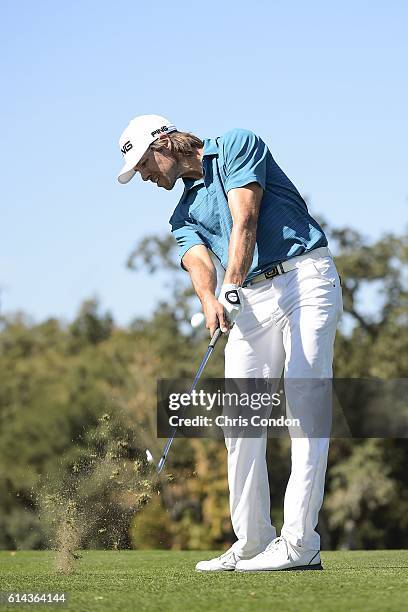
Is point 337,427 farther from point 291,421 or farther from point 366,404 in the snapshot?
point 291,421

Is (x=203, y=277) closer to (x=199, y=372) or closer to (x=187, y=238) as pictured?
(x=187, y=238)

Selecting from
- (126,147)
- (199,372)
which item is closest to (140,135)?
(126,147)

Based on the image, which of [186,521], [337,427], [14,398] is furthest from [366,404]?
[14,398]

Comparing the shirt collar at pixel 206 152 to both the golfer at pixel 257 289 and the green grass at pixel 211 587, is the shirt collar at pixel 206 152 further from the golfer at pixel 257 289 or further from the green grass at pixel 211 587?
the green grass at pixel 211 587

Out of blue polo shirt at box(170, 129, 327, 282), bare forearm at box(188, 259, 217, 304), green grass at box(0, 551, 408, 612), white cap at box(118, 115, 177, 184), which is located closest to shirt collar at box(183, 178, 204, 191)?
blue polo shirt at box(170, 129, 327, 282)

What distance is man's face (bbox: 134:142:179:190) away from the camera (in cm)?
605

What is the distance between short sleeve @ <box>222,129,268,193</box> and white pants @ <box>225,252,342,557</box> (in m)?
0.50

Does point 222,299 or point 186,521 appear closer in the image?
point 222,299

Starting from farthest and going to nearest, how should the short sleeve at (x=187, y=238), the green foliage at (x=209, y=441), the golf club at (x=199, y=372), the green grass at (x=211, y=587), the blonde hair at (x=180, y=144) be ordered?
the green foliage at (x=209, y=441), the short sleeve at (x=187, y=238), the blonde hair at (x=180, y=144), the golf club at (x=199, y=372), the green grass at (x=211, y=587)

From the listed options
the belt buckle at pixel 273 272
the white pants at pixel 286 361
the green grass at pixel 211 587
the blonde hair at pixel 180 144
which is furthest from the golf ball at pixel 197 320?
the green grass at pixel 211 587

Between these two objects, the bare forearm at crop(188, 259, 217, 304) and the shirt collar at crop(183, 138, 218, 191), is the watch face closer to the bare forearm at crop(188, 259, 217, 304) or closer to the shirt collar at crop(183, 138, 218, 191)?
the bare forearm at crop(188, 259, 217, 304)

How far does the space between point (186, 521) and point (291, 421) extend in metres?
33.8

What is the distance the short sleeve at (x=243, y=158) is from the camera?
5.66 meters

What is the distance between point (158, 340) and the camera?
4138cm
